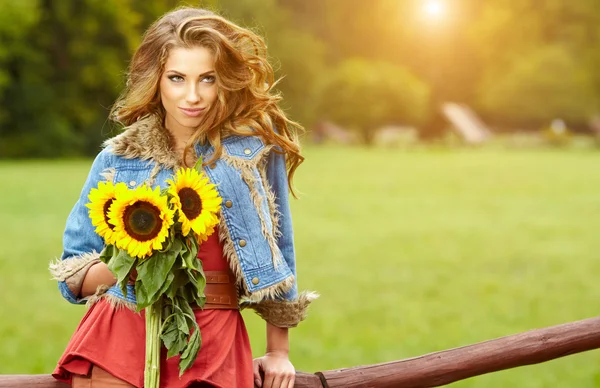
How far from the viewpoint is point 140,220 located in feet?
6.17

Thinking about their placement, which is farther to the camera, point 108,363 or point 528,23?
point 528,23

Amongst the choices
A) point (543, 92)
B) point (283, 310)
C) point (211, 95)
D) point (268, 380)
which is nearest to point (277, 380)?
point (268, 380)

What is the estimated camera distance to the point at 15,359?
24.1 feet

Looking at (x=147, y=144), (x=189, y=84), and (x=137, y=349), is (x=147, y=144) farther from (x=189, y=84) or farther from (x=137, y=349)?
(x=137, y=349)

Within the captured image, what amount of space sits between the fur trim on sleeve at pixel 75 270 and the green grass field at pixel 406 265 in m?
5.16

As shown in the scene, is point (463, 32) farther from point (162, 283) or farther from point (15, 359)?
point (162, 283)

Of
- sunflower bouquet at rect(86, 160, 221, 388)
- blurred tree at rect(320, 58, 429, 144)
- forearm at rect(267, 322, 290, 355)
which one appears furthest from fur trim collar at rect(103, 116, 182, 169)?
blurred tree at rect(320, 58, 429, 144)

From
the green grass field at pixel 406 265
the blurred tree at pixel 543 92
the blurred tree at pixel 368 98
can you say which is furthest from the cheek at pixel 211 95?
the blurred tree at pixel 543 92

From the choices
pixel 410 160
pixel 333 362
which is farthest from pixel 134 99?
pixel 410 160

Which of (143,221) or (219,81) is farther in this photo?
(219,81)

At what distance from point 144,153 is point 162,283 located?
391 millimetres

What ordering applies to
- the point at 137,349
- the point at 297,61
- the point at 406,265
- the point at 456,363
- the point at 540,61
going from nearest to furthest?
1. the point at 137,349
2. the point at 456,363
3. the point at 406,265
4. the point at 297,61
5. the point at 540,61

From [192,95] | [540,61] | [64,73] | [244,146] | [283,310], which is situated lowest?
[283,310]

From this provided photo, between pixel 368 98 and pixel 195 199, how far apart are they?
3614cm
